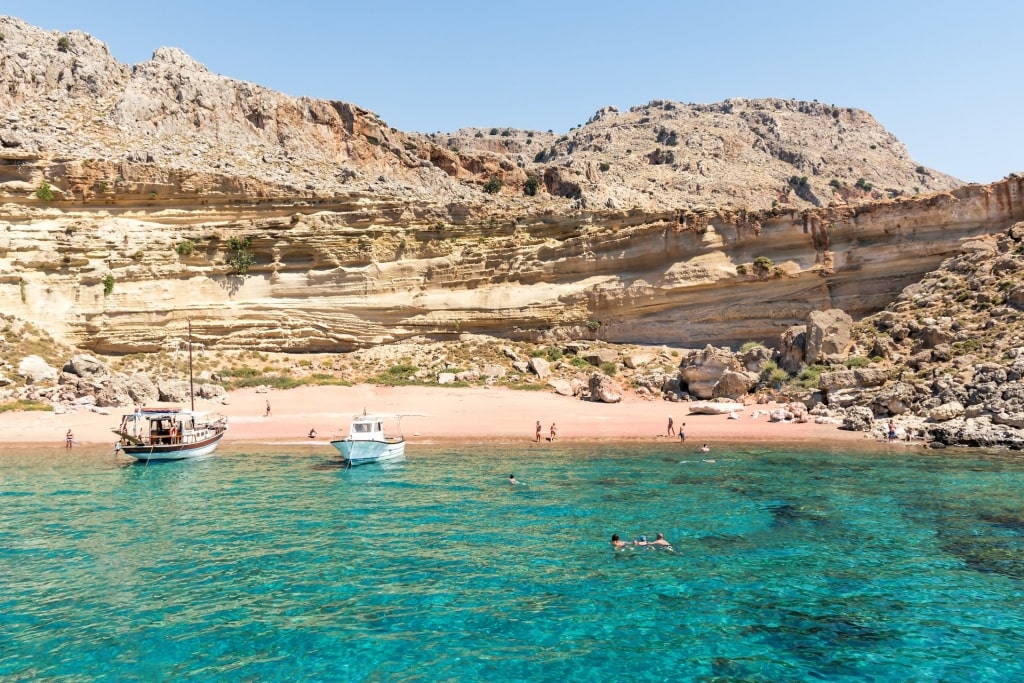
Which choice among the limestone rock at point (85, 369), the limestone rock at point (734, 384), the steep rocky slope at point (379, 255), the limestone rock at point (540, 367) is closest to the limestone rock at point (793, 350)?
the limestone rock at point (734, 384)

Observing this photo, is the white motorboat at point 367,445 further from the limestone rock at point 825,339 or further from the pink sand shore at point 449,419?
the limestone rock at point 825,339

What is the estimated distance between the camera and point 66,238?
38.8 m

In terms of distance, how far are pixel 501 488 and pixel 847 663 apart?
10713 mm

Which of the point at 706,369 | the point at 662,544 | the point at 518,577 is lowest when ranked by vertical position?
the point at 518,577

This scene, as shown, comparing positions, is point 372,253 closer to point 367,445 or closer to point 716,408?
point 367,445

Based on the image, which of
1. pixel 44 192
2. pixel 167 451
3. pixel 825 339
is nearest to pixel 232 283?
pixel 44 192

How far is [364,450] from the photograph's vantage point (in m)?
21.9

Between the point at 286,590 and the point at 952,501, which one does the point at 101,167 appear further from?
the point at 952,501

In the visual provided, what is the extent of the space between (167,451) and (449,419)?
440 inches

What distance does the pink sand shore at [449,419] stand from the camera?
2625 cm

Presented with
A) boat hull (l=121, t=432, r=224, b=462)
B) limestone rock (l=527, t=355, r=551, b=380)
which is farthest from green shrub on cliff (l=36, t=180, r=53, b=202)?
limestone rock (l=527, t=355, r=551, b=380)

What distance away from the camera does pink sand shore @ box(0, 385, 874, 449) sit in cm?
2625

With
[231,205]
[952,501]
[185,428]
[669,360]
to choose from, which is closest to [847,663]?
[952,501]

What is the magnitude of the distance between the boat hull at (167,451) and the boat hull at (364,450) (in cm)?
496
